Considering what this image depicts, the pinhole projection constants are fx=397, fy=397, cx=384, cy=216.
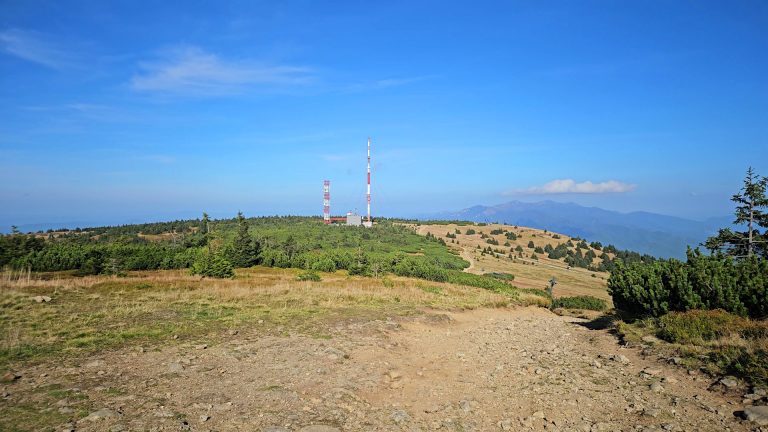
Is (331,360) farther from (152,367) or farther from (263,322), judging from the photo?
(263,322)

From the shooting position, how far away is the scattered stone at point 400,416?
7309mm

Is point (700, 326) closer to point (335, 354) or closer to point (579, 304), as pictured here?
point (335, 354)

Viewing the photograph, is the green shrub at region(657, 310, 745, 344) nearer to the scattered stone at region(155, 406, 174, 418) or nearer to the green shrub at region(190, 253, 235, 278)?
the scattered stone at region(155, 406, 174, 418)

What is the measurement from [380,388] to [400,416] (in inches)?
64.0

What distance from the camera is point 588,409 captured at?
762 centimetres

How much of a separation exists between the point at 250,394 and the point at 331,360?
289cm

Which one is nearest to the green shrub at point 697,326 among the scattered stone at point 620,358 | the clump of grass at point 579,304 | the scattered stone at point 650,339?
the scattered stone at point 650,339

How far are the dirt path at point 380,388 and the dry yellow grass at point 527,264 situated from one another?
34.1m

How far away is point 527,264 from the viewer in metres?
69.7

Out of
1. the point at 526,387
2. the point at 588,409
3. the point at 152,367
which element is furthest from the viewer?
the point at 152,367

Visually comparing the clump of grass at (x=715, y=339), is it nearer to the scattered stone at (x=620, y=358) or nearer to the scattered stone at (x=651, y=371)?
the scattered stone at (x=651, y=371)

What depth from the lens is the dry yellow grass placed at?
50.7 meters

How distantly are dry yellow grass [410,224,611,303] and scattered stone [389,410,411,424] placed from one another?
3852 centimetres

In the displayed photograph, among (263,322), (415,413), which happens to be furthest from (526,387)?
(263,322)
